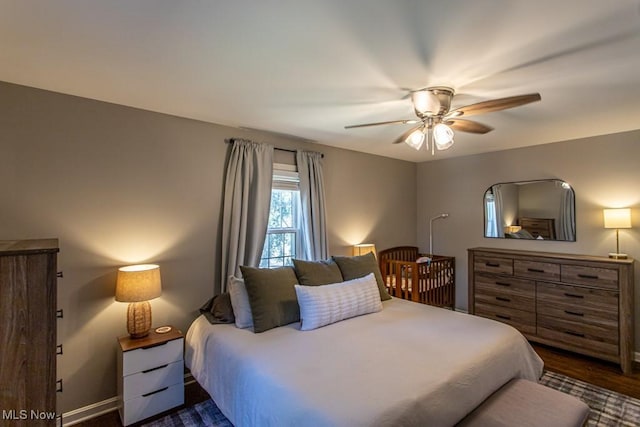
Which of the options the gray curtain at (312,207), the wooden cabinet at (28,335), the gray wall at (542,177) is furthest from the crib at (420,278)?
the wooden cabinet at (28,335)

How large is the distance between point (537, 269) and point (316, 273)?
2.55m

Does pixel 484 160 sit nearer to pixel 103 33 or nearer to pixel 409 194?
pixel 409 194

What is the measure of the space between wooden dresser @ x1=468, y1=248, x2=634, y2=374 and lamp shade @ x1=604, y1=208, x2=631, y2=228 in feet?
1.15

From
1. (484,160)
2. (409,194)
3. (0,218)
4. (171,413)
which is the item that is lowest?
(171,413)

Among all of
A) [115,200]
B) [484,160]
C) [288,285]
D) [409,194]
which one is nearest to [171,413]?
[288,285]

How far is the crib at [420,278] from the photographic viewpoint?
12.9 ft

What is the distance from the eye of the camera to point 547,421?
62.8 inches

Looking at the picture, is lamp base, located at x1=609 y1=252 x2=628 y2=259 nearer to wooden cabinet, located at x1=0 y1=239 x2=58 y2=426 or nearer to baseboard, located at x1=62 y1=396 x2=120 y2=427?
wooden cabinet, located at x1=0 y1=239 x2=58 y2=426

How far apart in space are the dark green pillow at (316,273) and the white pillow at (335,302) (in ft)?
0.50

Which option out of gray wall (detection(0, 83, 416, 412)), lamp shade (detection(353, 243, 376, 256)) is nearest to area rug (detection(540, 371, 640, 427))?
lamp shade (detection(353, 243, 376, 256))

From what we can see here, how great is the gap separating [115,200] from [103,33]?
4.42ft

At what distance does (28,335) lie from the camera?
124 cm

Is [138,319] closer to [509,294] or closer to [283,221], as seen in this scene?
[283,221]

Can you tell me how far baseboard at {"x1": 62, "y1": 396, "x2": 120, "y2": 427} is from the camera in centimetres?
226
